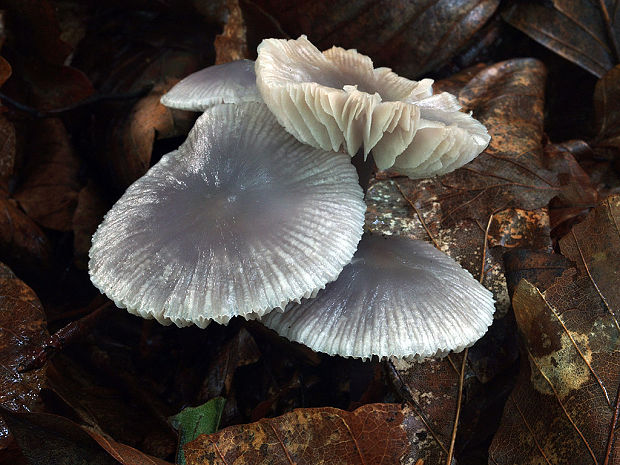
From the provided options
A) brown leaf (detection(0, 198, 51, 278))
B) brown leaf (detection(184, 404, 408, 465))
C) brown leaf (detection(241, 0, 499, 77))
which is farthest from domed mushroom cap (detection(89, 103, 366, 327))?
brown leaf (detection(241, 0, 499, 77))

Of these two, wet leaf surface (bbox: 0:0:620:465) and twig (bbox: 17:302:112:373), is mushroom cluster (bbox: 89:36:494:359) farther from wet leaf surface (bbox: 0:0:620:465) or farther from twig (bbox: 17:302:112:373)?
twig (bbox: 17:302:112:373)

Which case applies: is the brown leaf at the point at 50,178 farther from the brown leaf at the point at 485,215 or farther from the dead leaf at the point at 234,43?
the brown leaf at the point at 485,215

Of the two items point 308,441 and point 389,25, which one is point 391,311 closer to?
point 308,441

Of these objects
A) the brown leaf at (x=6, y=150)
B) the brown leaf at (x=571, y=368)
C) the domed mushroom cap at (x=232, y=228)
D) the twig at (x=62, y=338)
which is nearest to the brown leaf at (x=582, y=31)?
the brown leaf at (x=571, y=368)

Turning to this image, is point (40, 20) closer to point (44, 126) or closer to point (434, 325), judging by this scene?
point (44, 126)

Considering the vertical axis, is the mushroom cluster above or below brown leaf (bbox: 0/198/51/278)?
above

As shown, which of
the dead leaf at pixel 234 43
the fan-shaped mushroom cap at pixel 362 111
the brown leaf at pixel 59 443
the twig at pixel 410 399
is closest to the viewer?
the brown leaf at pixel 59 443

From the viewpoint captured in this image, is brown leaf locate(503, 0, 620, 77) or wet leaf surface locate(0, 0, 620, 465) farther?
brown leaf locate(503, 0, 620, 77)
